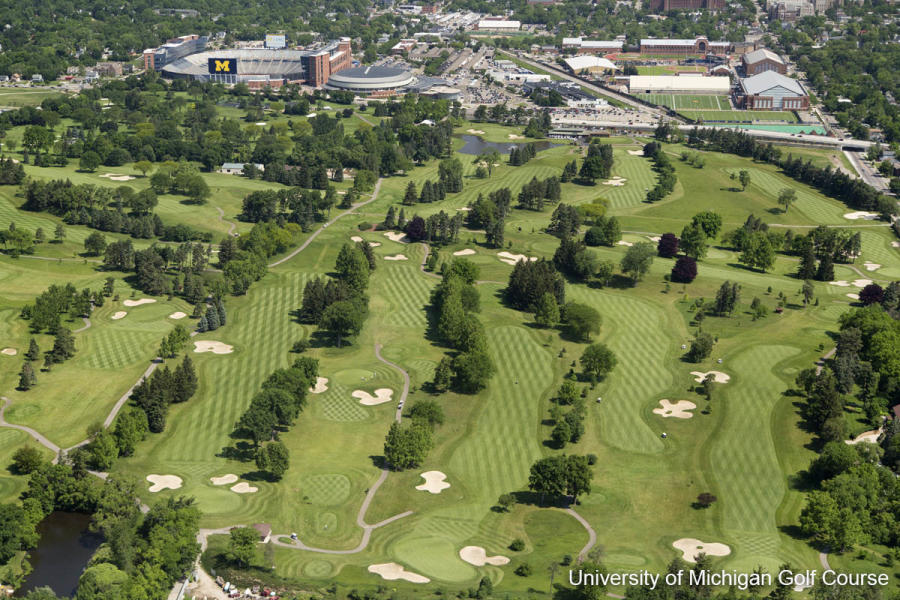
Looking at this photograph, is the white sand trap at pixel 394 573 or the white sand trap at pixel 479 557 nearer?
the white sand trap at pixel 394 573

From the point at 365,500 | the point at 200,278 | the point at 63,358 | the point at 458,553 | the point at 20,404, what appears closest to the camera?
the point at 458,553

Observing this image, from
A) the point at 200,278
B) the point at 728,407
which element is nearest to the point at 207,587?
the point at 728,407

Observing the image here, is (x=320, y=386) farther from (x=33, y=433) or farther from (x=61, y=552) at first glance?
(x=61, y=552)

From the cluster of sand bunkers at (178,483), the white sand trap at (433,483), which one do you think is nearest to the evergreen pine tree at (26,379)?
the cluster of sand bunkers at (178,483)

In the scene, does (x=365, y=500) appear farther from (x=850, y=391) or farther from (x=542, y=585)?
(x=850, y=391)

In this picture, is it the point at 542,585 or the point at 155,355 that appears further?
the point at 155,355

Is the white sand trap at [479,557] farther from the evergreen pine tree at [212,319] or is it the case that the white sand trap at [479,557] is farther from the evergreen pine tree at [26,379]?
the evergreen pine tree at [212,319]

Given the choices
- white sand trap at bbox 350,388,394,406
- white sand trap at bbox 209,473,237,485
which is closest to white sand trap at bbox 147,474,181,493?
white sand trap at bbox 209,473,237,485
